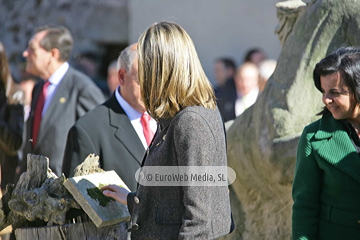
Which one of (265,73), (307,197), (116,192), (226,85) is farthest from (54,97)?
(226,85)

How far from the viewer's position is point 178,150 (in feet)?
7.75

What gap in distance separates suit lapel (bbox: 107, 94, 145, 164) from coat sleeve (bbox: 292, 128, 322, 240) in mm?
1189

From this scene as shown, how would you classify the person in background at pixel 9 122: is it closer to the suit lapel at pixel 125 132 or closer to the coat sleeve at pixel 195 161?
the suit lapel at pixel 125 132

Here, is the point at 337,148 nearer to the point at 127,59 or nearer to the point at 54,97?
the point at 127,59

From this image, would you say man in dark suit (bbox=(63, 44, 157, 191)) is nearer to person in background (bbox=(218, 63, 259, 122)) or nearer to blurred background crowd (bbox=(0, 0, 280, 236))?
person in background (bbox=(218, 63, 259, 122))

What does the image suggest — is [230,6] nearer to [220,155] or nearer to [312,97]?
[312,97]

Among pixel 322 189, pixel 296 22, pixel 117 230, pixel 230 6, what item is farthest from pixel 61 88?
pixel 230 6

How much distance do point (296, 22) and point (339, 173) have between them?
4.77 feet

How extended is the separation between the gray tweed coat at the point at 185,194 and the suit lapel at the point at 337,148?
1.46 ft

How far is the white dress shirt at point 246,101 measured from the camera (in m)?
7.20

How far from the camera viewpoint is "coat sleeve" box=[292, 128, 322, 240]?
262 centimetres

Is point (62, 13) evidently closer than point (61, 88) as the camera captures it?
No

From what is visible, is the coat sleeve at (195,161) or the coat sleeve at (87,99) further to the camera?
the coat sleeve at (87,99)

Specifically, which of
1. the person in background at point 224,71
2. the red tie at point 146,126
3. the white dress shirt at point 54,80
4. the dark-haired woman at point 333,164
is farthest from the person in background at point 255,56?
the dark-haired woman at point 333,164
